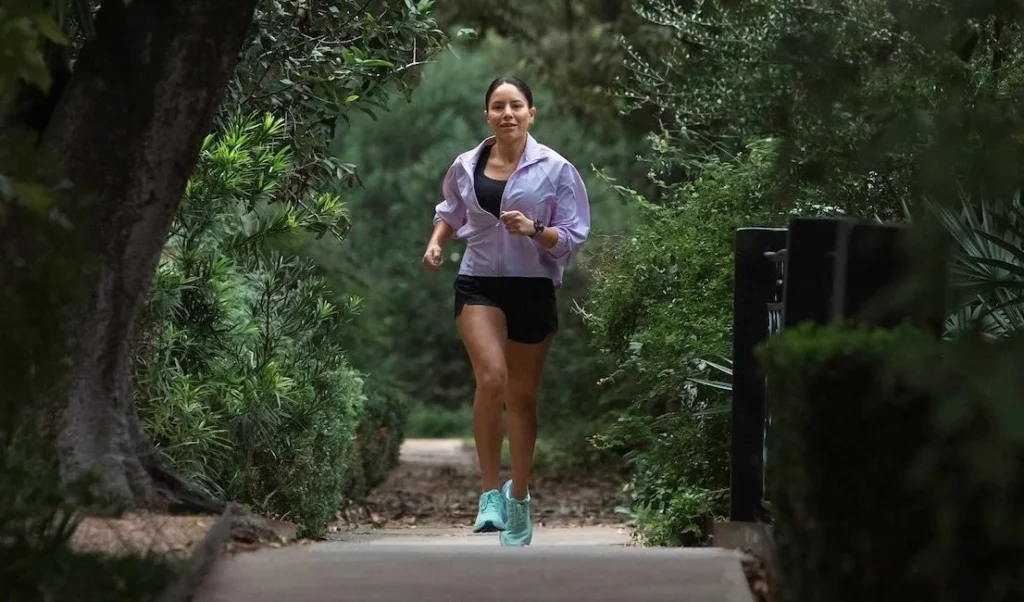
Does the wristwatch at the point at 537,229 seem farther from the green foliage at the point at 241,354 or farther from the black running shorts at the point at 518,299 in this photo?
the green foliage at the point at 241,354

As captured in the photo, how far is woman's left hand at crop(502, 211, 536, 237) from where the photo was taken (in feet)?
24.4

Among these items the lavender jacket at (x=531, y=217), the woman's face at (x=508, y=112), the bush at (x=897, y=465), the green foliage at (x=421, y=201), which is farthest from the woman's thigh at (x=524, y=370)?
the green foliage at (x=421, y=201)

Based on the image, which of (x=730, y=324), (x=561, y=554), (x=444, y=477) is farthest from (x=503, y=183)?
(x=444, y=477)

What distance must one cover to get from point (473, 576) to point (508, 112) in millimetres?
3449

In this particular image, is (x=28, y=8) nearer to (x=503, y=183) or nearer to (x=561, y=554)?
(x=561, y=554)

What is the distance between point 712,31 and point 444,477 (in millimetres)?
6979

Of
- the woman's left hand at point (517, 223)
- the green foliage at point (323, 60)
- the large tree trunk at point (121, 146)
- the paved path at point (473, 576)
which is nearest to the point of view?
the paved path at point (473, 576)

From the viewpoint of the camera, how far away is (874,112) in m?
4.55

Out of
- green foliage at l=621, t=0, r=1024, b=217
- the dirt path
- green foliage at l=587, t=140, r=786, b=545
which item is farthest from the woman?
the dirt path

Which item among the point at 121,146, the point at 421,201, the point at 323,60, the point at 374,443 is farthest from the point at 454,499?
the point at 421,201

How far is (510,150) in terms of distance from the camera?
26.2 feet

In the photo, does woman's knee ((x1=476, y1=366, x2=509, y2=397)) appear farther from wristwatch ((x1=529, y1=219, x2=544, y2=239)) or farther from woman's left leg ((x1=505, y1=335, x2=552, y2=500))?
wristwatch ((x1=529, y1=219, x2=544, y2=239))

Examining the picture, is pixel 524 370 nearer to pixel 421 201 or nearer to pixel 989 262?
pixel 989 262

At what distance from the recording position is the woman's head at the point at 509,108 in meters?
7.96
